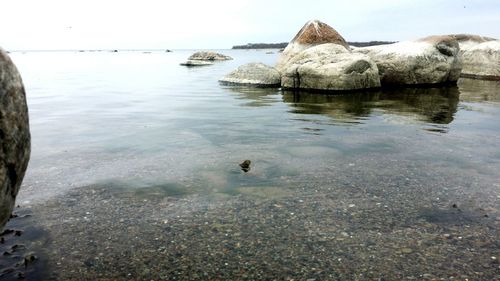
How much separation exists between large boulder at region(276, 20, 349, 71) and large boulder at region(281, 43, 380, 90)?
9.68 ft

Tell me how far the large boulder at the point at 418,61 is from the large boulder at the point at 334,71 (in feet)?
5.39

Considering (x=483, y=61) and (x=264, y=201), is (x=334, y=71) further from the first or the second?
(x=483, y=61)

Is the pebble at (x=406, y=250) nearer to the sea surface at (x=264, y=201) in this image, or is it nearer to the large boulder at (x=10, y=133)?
the sea surface at (x=264, y=201)

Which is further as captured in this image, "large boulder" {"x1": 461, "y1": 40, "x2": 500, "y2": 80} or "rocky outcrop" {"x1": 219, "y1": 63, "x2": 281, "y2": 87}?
"large boulder" {"x1": 461, "y1": 40, "x2": 500, "y2": 80}

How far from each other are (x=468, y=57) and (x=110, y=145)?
27.6m

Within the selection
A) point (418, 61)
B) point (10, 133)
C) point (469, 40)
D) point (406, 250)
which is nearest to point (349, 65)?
point (418, 61)

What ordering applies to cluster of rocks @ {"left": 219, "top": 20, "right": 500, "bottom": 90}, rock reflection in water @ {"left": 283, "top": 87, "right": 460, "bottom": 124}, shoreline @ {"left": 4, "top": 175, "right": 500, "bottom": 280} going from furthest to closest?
cluster of rocks @ {"left": 219, "top": 20, "right": 500, "bottom": 90} → rock reflection in water @ {"left": 283, "top": 87, "right": 460, "bottom": 124} → shoreline @ {"left": 4, "top": 175, "right": 500, "bottom": 280}

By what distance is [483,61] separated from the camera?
1017 inches

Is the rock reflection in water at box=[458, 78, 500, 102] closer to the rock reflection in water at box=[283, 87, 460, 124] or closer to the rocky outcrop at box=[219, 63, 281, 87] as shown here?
the rock reflection in water at box=[283, 87, 460, 124]

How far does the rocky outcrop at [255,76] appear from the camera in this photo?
68.4 ft

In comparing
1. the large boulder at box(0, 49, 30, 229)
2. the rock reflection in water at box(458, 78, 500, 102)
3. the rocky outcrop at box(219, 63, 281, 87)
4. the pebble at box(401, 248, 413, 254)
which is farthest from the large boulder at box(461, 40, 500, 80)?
the large boulder at box(0, 49, 30, 229)

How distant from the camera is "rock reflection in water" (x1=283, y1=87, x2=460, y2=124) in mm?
11758

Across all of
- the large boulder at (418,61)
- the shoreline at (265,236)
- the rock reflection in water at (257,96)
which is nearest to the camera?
the shoreline at (265,236)

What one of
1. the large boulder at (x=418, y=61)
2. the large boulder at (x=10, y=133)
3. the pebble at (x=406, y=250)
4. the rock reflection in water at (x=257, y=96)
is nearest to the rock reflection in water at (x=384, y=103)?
the rock reflection in water at (x=257, y=96)
